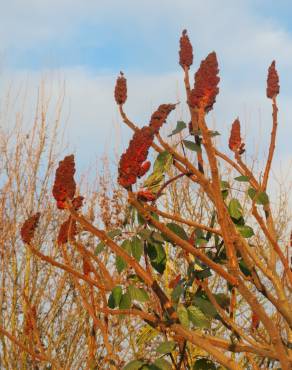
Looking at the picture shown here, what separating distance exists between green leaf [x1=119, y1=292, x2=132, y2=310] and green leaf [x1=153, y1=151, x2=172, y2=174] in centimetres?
35

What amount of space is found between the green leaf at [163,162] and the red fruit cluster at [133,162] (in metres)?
0.49

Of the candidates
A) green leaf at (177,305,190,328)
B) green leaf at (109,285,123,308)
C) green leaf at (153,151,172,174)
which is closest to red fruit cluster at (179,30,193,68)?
green leaf at (153,151,172,174)

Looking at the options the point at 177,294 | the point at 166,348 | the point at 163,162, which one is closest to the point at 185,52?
the point at 163,162

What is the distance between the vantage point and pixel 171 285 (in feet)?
7.64

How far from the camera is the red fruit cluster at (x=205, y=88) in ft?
4.32

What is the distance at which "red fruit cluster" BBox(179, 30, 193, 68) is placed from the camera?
1.64 meters

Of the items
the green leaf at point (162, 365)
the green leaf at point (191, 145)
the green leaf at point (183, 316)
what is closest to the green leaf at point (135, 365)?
the green leaf at point (162, 365)

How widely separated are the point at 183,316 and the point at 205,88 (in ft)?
2.63

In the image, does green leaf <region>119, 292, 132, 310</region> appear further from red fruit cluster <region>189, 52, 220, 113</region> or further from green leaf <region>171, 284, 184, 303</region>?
red fruit cluster <region>189, 52, 220, 113</region>

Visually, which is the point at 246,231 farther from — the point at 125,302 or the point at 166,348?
the point at 125,302

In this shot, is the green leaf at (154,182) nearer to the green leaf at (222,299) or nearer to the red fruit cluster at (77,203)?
the red fruit cluster at (77,203)

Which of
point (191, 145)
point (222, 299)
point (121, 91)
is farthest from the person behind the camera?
point (222, 299)

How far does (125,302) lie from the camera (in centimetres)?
170

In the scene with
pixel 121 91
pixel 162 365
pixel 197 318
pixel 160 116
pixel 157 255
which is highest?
pixel 121 91
